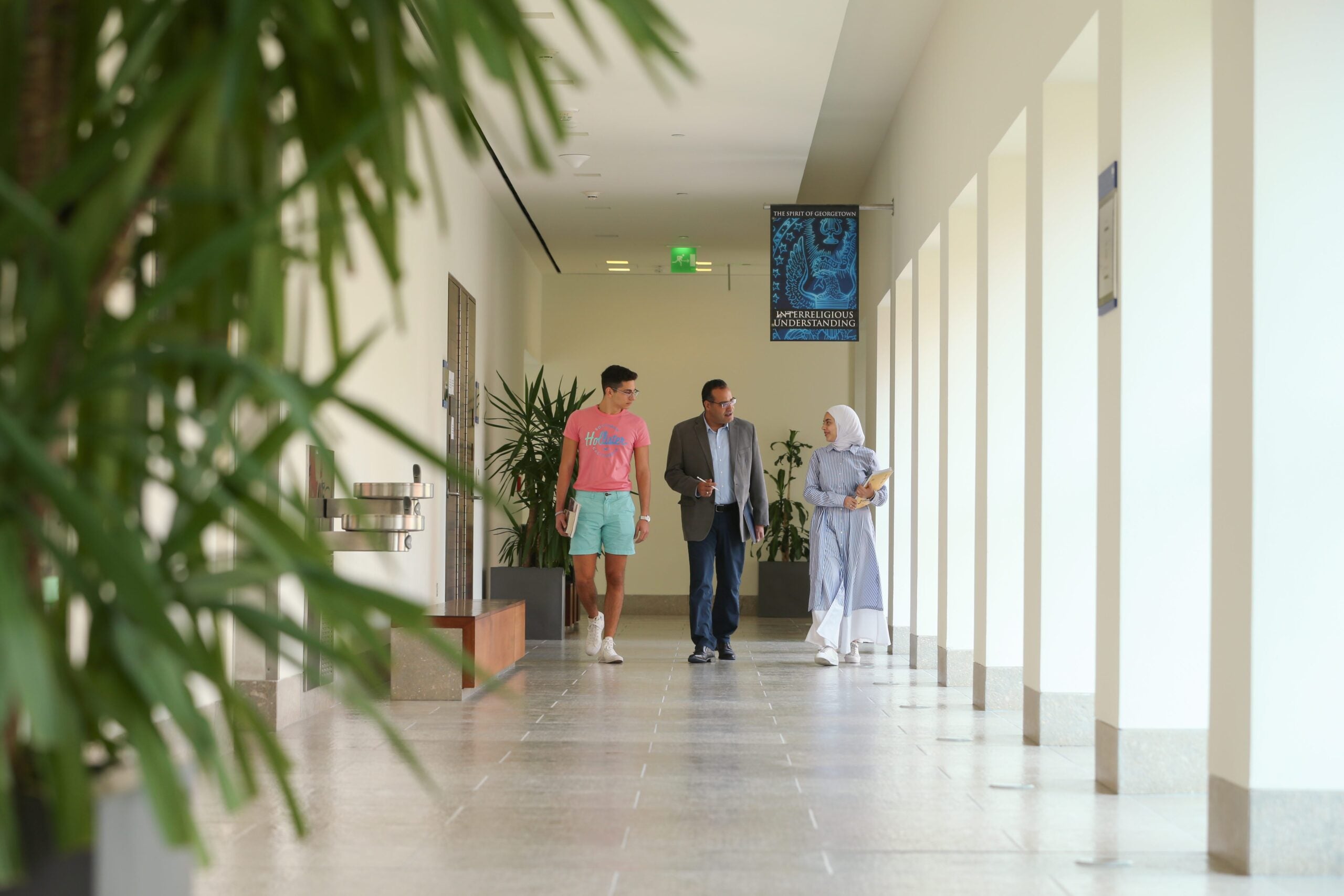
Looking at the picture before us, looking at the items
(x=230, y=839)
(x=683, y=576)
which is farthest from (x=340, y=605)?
(x=683, y=576)

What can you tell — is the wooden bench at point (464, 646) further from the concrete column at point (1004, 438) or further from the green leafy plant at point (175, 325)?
Answer: the green leafy plant at point (175, 325)

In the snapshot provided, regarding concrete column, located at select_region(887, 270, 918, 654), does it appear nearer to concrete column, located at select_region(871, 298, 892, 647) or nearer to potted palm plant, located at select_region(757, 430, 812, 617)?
concrete column, located at select_region(871, 298, 892, 647)

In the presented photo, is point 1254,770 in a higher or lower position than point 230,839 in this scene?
higher

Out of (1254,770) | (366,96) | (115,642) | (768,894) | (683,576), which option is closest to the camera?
(115,642)

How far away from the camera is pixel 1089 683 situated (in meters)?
4.57

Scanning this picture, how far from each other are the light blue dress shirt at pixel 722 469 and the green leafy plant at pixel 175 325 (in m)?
6.55

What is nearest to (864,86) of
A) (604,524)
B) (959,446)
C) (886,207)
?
(886,207)

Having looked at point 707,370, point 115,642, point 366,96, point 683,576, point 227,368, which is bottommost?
point 683,576

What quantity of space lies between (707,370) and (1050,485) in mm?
9398

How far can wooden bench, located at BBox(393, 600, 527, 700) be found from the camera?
5578mm

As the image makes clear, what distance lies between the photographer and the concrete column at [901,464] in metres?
8.95

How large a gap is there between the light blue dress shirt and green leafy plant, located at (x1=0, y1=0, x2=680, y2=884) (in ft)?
21.5

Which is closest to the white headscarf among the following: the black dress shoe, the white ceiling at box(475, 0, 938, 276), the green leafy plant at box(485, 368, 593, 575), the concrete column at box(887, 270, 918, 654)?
the concrete column at box(887, 270, 918, 654)

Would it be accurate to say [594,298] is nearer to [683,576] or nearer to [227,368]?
[683,576]
